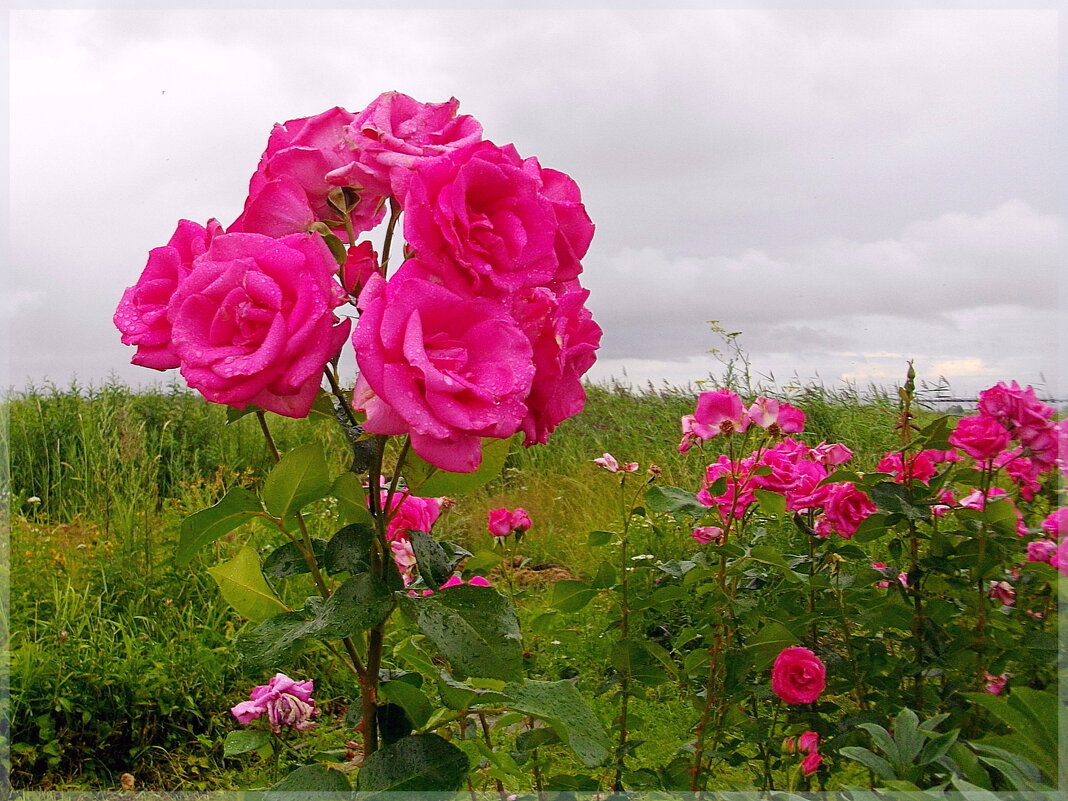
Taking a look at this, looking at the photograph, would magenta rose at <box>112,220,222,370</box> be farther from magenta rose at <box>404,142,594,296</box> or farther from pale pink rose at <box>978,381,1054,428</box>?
pale pink rose at <box>978,381,1054,428</box>

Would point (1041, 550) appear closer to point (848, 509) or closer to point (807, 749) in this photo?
point (848, 509)

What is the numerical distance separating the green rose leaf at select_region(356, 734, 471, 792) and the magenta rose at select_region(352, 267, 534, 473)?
0.25 meters

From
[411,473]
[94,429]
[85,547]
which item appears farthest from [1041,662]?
[94,429]

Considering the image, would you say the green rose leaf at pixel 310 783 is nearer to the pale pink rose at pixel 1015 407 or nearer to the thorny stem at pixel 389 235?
the thorny stem at pixel 389 235

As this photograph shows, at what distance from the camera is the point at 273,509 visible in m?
0.71

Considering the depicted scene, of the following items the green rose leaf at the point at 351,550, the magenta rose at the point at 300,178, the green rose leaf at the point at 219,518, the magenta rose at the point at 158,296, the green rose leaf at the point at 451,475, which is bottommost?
the green rose leaf at the point at 351,550

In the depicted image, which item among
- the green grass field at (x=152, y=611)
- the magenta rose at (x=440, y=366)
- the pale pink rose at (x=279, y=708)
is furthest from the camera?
the green grass field at (x=152, y=611)

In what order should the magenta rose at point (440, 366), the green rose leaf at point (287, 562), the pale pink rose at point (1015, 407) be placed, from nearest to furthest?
the magenta rose at point (440, 366) → the green rose leaf at point (287, 562) → the pale pink rose at point (1015, 407)

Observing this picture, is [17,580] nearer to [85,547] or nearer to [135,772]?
[85,547]

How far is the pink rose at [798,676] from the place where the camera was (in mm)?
1175

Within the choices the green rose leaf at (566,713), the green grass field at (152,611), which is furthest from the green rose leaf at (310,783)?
the green grass field at (152,611)

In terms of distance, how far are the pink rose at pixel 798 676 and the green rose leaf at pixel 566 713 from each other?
0.53 metres

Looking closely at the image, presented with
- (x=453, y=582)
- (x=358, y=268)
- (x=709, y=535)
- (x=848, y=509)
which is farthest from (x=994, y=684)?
(x=358, y=268)

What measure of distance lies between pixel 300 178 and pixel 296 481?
23cm
